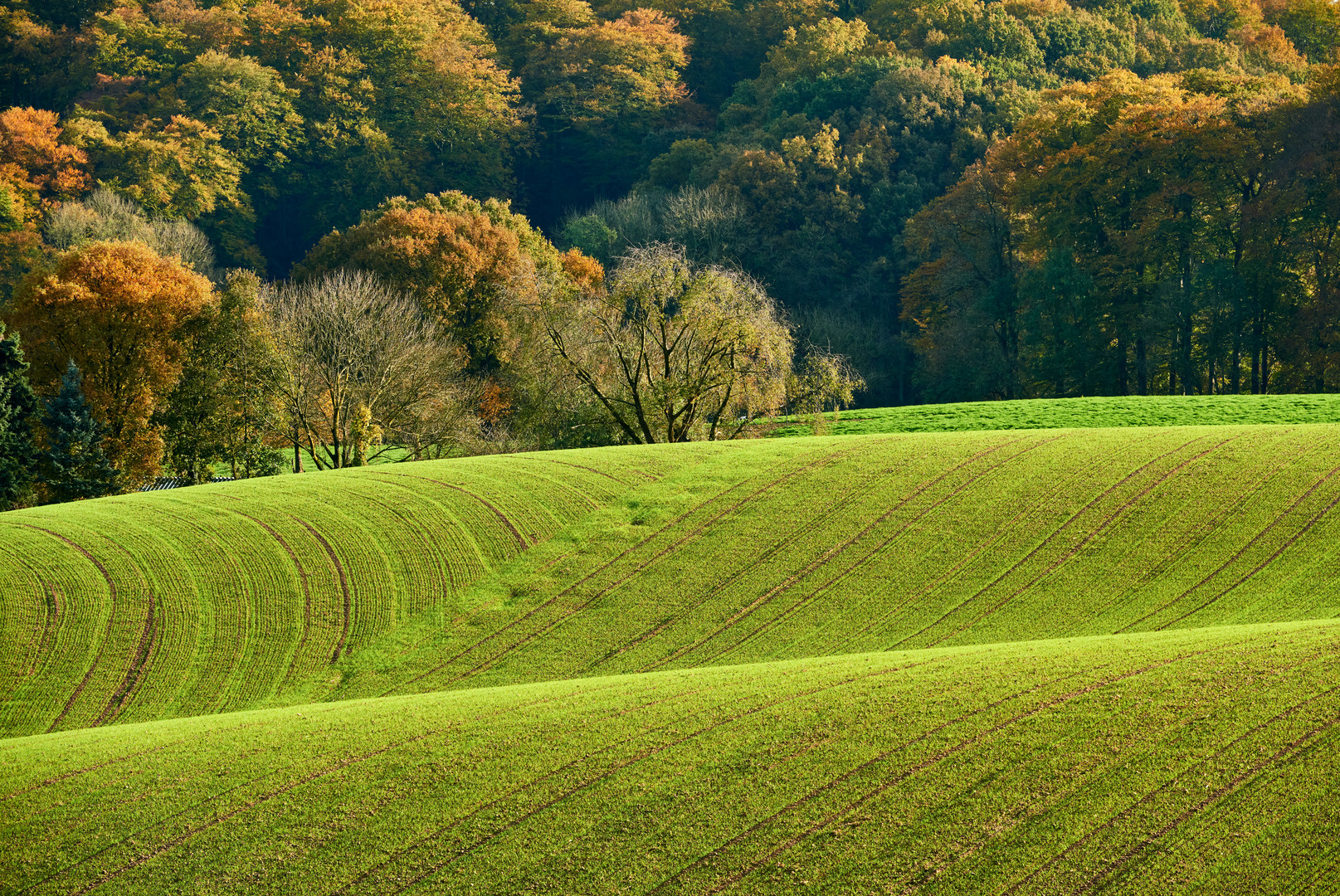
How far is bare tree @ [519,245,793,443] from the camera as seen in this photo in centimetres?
4144

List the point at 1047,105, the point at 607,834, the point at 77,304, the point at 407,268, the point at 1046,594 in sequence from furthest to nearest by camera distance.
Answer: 1. the point at 1047,105
2. the point at 407,268
3. the point at 77,304
4. the point at 1046,594
5. the point at 607,834

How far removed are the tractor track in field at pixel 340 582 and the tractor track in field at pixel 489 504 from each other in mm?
3971

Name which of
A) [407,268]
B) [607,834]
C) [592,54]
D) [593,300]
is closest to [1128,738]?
[607,834]

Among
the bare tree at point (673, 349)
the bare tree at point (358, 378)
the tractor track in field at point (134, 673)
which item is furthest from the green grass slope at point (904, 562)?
the bare tree at point (358, 378)

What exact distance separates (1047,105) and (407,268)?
135 ft

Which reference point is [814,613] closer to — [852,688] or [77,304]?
[852,688]

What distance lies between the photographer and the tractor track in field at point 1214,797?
10.8 metres

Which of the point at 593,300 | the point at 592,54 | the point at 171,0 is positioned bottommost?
the point at 593,300

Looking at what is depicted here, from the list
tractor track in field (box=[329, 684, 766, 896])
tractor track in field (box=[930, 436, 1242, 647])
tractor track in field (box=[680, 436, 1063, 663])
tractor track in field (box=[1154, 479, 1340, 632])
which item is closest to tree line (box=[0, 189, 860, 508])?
tractor track in field (box=[680, 436, 1063, 663])

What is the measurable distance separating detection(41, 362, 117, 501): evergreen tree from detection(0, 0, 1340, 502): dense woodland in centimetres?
19

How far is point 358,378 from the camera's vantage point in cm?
4984

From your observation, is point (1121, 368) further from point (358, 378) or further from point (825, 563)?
point (825, 563)

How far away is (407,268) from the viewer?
59.7 m

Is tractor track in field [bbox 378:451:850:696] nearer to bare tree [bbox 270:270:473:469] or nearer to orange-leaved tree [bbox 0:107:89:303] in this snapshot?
bare tree [bbox 270:270:473:469]
